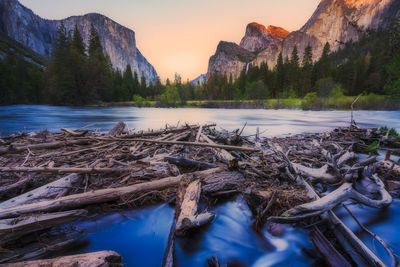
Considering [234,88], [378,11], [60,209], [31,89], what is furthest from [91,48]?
[378,11]

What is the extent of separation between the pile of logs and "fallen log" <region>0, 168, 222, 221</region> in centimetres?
1

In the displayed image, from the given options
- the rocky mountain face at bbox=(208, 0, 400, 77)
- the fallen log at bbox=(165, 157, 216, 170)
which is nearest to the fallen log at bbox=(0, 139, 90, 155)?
the fallen log at bbox=(165, 157, 216, 170)

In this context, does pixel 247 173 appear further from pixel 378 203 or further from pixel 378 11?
pixel 378 11

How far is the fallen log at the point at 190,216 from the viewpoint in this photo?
222 centimetres

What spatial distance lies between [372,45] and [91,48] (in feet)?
396

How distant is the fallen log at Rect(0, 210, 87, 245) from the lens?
178 centimetres

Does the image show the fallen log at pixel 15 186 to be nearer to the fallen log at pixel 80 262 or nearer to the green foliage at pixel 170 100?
the fallen log at pixel 80 262

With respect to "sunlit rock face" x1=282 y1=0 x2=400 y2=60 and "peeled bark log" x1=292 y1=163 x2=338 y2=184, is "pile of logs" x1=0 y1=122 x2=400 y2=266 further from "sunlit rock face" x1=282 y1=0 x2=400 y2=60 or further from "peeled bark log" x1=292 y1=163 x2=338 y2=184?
"sunlit rock face" x1=282 y1=0 x2=400 y2=60

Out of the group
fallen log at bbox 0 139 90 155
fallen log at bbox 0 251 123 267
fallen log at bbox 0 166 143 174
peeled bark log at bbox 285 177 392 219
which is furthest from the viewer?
fallen log at bbox 0 139 90 155

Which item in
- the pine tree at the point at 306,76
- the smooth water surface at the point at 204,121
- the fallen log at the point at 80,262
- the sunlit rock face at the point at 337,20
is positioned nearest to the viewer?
the fallen log at the point at 80,262

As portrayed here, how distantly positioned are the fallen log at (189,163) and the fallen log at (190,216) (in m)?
1.08

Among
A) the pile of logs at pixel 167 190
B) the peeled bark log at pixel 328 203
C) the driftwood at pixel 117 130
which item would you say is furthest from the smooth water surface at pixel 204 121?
the peeled bark log at pixel 328 203

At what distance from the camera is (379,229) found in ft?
8.98

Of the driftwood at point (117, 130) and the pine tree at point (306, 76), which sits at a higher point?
the pine tree at point (306, 76)
